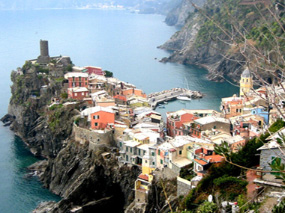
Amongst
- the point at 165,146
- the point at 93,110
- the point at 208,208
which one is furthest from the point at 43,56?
the point at 208,208

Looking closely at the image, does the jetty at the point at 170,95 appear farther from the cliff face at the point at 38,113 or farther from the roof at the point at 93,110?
the roof at the point at 93,110

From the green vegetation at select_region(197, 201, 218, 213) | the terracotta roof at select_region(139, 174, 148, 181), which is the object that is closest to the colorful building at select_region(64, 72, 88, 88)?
the terracotta roof at select_region(139, 174, 148, 181)

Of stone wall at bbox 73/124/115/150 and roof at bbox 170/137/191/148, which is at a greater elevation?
roof at bbox 170/137/191/148

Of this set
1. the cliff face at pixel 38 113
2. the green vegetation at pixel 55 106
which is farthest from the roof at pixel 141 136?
the green vegetation at pixel 55 106

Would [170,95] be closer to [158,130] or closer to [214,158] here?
[158,130]

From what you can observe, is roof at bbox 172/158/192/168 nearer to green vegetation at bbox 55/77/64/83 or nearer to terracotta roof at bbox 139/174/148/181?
terracotta roof at bbox 139/174/148/181

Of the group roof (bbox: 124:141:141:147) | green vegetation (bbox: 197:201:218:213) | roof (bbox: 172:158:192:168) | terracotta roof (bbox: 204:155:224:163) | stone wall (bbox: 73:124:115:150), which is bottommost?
stone wall (bbox: 73:124:115:150)

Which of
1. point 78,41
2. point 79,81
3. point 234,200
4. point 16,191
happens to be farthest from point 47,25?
point 234,200

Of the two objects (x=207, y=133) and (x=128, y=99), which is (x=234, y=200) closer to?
(x=207, y=133)
